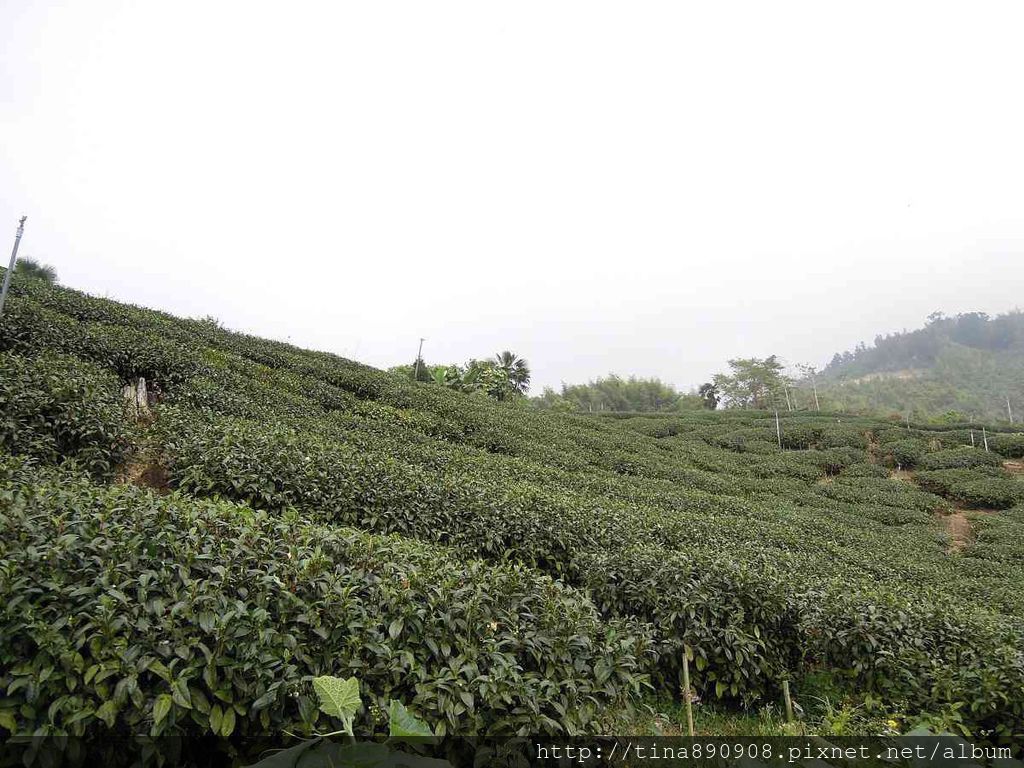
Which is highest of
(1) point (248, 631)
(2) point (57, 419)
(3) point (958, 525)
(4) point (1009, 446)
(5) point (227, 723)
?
(4) point (1009, 446)

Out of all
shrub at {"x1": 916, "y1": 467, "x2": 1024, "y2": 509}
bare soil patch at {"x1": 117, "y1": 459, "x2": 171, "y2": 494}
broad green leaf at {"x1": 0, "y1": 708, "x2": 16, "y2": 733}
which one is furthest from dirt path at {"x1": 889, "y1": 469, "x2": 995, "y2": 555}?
broad green leaf at {"x1": 0, "y1": 708, "x2": 16, "y2": 733}

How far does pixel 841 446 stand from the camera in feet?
83.5

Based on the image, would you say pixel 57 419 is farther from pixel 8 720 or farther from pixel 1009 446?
pixel 1009 446

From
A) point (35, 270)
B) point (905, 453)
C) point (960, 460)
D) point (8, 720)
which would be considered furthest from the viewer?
point (905, 453)

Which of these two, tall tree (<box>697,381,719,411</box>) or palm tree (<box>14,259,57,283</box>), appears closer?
palm tree (<box>14,259,57,283</box>)

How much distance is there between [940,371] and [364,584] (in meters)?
103

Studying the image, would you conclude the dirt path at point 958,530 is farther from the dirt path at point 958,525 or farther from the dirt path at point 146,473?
the dirt path at point 146,473

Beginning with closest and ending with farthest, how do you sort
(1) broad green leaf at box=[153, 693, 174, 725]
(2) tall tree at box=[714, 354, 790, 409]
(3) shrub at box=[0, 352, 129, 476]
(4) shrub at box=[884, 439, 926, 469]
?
(1) broad green leaf at box=[153, 693, 174, 725] < (3) shrub at box=[0, 352, 129, 476] < (4) shrub at box=[884, 439, 926, 469] < (2) tall tree at box=[714, 354, 790, 409]

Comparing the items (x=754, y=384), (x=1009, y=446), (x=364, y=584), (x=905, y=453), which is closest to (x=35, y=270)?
(x=364, y=584)

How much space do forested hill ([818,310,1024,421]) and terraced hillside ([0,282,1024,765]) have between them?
4618cm

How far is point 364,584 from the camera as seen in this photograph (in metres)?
2.98

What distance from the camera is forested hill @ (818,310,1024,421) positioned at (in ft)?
199

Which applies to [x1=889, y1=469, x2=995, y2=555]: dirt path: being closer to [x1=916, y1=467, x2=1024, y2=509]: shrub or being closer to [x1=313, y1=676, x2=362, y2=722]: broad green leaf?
[x1=916, y1=467, x2=1024, y2=509]: shrub

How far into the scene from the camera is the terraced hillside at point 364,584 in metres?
2.25
